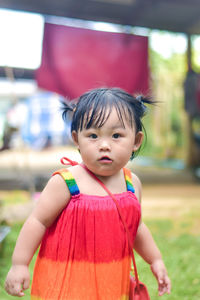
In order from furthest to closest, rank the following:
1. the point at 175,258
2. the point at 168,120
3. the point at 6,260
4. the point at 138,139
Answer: the point at 168,120
the point at 175,258
the point at 6,260
the point at 138,139

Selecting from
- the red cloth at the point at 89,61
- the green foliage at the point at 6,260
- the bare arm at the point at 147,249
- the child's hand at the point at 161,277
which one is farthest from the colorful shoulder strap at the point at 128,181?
the red cloth at the point at 89,61

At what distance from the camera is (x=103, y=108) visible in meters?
1.24

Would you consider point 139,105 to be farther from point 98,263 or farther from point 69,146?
point 69,146

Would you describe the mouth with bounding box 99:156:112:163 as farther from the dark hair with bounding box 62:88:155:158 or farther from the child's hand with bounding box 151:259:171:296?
the child's hand with bounding box 151:259:171:296

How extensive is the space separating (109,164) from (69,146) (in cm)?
1830

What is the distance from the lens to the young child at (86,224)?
4.01 feet

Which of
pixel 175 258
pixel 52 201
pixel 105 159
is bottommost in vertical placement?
pixel 175 258

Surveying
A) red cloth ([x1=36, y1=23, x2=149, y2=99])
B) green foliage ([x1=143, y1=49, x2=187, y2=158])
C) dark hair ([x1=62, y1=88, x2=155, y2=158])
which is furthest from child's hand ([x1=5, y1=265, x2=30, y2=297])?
green foliage ([x1=143, y1=49, x2=187, y2=158])

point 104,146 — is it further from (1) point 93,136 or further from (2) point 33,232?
(2) point 33,232

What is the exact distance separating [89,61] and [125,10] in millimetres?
1023

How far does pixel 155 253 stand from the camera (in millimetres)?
1431

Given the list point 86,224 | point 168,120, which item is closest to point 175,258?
point 86,224

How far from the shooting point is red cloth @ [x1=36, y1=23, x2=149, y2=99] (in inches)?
215

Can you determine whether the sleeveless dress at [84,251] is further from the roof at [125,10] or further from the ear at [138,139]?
A: the roof at [125,10]
